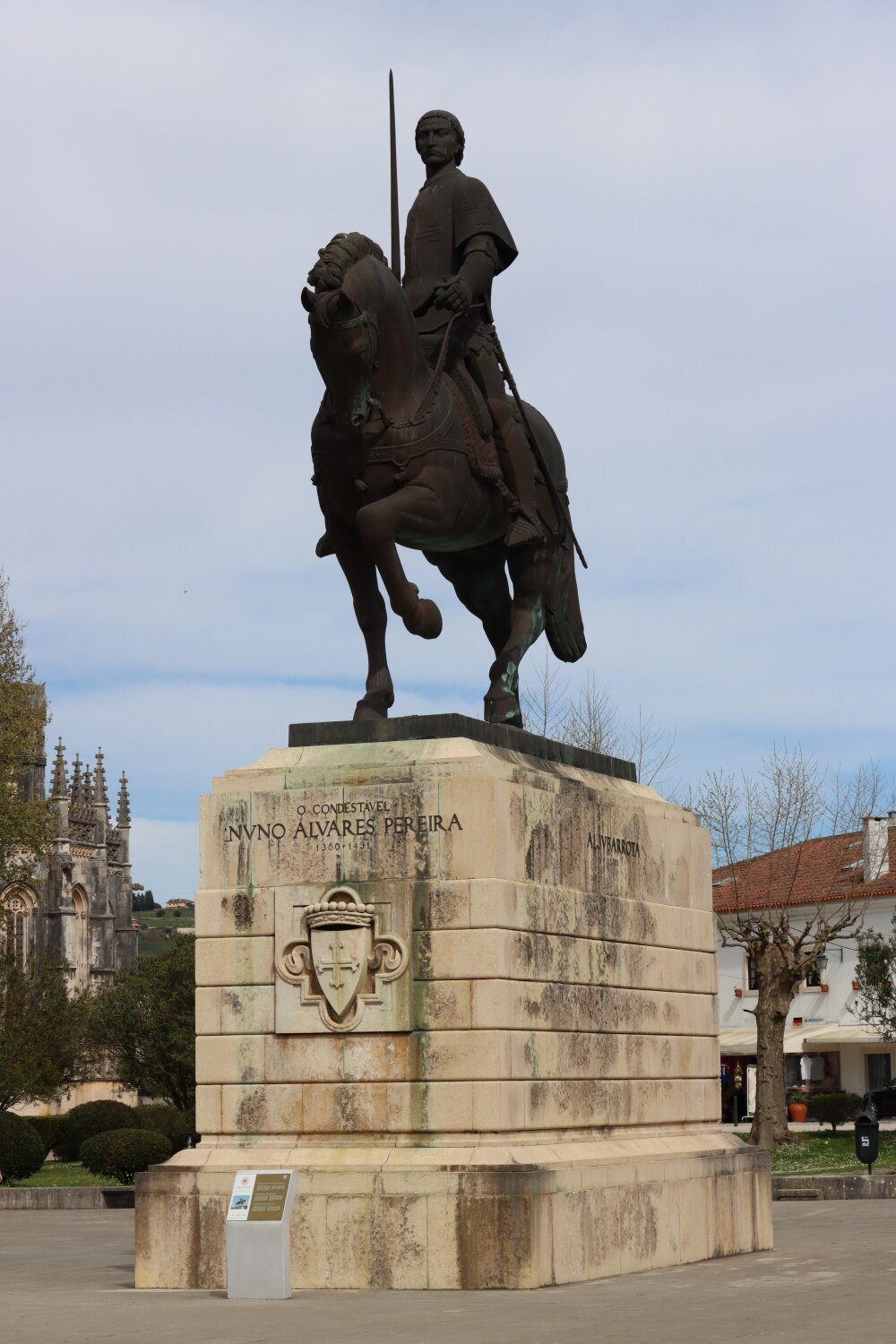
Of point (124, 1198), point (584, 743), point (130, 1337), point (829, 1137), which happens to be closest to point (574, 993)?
point (130, 1337)

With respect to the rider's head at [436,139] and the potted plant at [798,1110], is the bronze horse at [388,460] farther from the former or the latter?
the potted plant at [798,1110]

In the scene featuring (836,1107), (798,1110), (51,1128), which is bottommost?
(798,1110)

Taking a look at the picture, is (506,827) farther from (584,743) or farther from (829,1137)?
(829,1137)

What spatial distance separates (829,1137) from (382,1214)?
117 feet

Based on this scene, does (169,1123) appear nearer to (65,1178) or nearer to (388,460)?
(65,1178)

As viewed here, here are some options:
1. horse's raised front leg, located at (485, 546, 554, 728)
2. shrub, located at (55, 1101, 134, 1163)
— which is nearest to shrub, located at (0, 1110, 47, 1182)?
shrub, located at (55, 1101, 134, 1163)

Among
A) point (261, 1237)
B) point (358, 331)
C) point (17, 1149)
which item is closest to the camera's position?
point (261, 1237)

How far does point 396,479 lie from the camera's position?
622 inches

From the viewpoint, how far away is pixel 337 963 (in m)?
14.8

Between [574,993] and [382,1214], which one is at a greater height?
[574,993]

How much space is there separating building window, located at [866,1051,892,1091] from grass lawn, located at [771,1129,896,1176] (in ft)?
83.9

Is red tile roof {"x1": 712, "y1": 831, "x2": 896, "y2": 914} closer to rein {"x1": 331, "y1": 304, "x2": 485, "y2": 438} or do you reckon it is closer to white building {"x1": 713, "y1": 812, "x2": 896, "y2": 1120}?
white building {"x1": 713, "y1": 812, "x2": 896, "y2": 1120}

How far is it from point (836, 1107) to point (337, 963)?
44.0 meters

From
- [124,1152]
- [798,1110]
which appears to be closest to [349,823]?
[124,1152]
